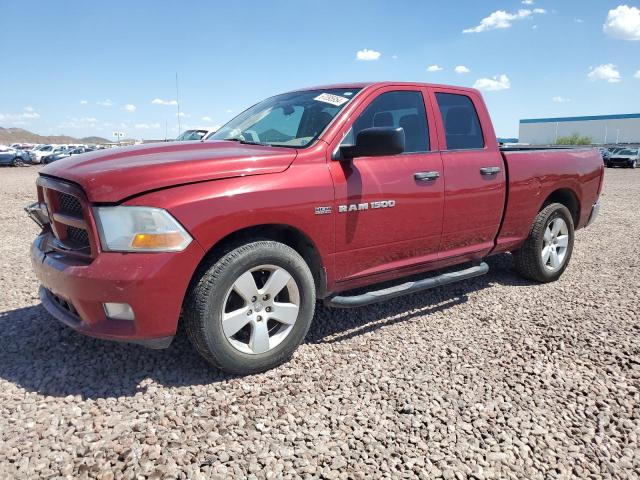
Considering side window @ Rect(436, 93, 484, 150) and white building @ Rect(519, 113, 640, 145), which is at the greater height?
white building @ Rect(519, 113, 640, 145)

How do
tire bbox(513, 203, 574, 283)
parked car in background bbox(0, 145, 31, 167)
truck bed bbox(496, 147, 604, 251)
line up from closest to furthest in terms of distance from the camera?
truck bed bbox(496, 147, 604, 251) < tire bbox(513, 203, 574, 283) < parked car in background bbox(0, 145, 31, 167)

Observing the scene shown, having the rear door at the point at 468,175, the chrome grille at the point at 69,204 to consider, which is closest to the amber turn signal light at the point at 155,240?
the chrome grille at the point at 69,204

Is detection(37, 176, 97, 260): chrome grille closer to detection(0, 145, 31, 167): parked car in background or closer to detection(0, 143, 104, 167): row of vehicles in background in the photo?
detection(0, 143, 104, 167): row of vehicles in background

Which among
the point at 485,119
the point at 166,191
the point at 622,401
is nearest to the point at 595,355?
the point at 622,401

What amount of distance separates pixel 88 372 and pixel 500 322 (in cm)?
314

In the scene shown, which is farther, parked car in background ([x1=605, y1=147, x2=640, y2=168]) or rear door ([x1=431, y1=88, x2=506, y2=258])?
parked car in background ([x1=605, y1=147, x2=640, y2=168])

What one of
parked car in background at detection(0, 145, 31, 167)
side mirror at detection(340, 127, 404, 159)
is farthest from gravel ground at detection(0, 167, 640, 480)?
parked car in background at detection(0, 145, 31, 167)

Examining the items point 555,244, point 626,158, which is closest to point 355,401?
point 555,244

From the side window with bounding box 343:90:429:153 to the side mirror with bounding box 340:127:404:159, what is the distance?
46 centimetres

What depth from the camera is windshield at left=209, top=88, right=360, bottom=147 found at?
347cm

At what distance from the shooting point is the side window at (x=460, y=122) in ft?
13.4

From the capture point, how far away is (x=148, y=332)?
8.69ft

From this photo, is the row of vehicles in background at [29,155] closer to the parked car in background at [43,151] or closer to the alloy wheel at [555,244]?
the parked car in background at [43,151]

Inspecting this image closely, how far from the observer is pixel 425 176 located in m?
3.68
